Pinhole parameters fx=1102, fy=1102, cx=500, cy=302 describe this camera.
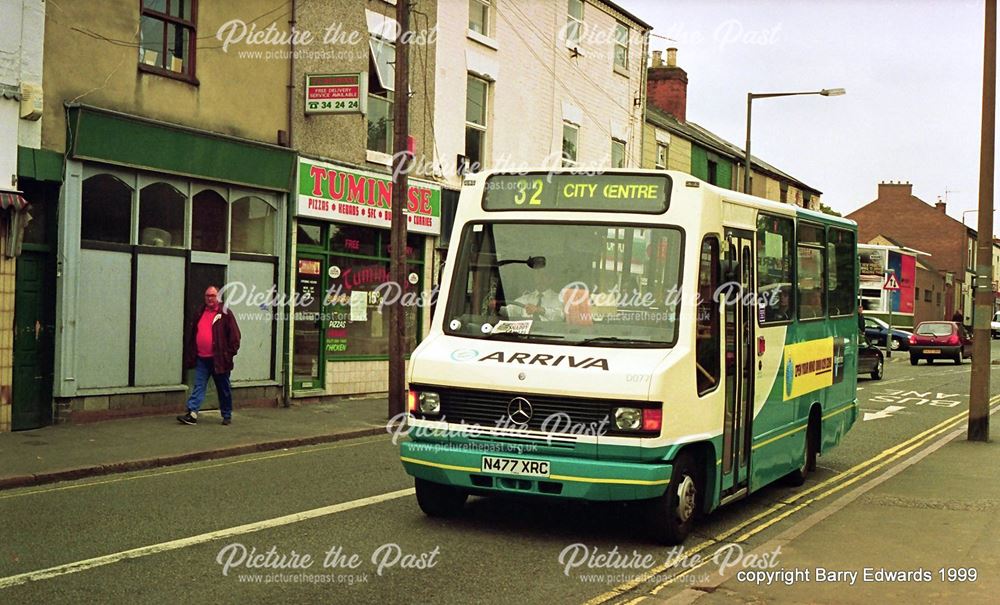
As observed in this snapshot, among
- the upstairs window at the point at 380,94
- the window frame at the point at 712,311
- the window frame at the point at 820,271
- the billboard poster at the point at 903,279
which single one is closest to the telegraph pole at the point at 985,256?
the window frame at the point at 820,271

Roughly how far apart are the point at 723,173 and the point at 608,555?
30744mm

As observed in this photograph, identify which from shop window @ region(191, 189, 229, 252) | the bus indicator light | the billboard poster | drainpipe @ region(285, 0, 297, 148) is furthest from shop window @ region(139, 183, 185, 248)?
the billboard poster

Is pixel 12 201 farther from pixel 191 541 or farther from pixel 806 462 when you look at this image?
pixel 806 462

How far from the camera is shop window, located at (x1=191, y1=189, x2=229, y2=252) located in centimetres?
1605

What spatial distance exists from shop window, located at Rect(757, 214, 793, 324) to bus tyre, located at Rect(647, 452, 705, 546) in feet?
6.28

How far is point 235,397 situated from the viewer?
54.9 ft

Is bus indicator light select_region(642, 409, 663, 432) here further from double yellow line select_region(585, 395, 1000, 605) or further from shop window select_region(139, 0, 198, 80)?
shop window select_region(139, 0, 198, 80)

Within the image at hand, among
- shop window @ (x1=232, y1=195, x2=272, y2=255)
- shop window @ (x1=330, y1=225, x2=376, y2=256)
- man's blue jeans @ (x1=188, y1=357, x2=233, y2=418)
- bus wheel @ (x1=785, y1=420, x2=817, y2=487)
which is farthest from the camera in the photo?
shop window @ (x1=330, y1=225, x2=376, y2=256)

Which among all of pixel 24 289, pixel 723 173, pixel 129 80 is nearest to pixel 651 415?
pixel 24 289

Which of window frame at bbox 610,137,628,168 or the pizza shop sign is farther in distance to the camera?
window frame at bbox 610,137,628,168

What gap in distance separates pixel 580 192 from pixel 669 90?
1150 inches

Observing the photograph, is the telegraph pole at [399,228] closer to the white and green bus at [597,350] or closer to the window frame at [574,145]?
the white and green bus at [597,350]

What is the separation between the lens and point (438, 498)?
867 centimetres

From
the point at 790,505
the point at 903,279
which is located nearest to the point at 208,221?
the point at 790,505
